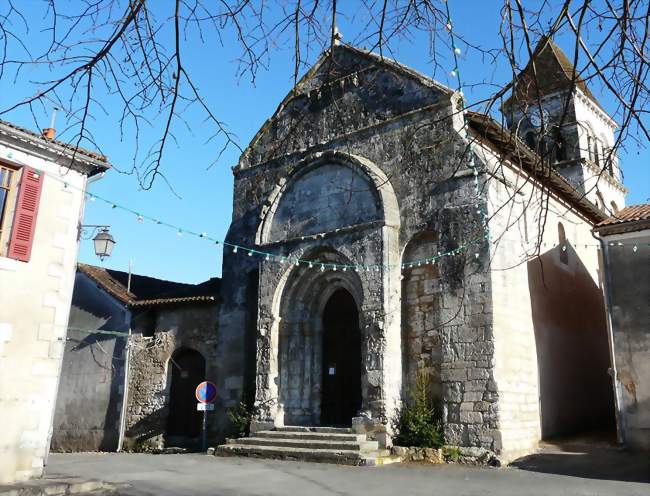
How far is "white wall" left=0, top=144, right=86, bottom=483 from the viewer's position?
8734 mm

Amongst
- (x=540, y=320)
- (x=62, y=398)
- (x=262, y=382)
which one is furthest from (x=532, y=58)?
(x=62, y=398)

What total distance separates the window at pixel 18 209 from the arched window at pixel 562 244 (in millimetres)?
11389

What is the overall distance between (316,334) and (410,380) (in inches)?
112

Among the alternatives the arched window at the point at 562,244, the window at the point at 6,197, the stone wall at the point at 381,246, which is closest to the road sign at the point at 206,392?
the stone wall at the point at 381,246

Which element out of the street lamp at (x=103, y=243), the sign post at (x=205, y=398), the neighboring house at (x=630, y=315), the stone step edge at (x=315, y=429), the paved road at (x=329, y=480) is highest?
the street lamp at (x=103, y=243)

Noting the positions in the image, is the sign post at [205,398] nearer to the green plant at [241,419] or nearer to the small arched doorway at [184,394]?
the green plant at [241,419]

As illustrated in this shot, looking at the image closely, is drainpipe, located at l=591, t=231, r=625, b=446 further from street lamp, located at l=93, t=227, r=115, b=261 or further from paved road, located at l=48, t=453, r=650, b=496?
street lamp, located at l=93, t=227, r=115, b=261

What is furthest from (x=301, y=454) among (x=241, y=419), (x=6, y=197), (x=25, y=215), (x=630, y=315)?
(x=6, y=197)

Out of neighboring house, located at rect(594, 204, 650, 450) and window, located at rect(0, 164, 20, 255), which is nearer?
window, located at rect(0, 164, 20, 255)

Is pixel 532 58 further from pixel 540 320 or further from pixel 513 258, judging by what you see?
pixel 540 320

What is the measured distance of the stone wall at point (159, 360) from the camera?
15312 mm

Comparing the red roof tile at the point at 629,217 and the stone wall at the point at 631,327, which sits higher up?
the red roof tile at the point at 629,217

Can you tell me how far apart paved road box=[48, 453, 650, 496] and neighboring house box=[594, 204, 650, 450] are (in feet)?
5.20

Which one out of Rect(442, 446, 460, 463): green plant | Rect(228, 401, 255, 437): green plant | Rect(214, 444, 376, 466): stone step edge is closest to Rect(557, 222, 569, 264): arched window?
Rect(442, 446, 460, 463): green plant
